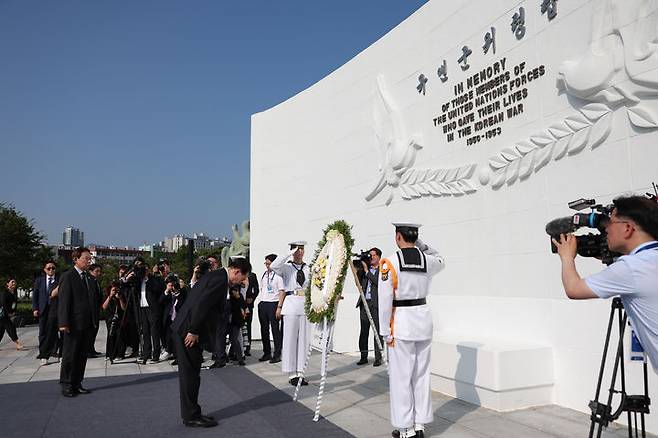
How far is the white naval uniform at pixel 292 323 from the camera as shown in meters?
6.78

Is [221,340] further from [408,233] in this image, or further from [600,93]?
[600,93]

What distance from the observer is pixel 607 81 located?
483 centimetres

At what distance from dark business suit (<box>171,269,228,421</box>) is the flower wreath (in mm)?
1152

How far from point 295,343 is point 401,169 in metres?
3.23

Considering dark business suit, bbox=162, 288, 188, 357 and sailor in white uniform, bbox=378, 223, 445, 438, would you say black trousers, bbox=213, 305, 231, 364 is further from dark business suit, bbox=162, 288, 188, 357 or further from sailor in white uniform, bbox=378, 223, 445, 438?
sailor in white uniform, bbox=378, 223, 445, 438

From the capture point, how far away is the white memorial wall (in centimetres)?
482

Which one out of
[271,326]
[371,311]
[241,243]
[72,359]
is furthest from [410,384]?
[241,243]

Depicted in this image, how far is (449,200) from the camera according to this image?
7.07 m

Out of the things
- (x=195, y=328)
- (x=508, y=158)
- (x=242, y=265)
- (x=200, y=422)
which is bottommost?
(x=200, y=422)

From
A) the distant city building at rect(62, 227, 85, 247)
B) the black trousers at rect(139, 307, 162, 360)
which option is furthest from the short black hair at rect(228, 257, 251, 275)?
the distant city building at rect(62, 227, 85, 247)

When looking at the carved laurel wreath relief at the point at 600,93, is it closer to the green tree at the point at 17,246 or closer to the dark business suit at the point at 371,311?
the dark business suit at the point at 371,311

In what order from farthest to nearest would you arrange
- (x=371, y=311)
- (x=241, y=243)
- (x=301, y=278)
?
1. (x=241, y=243)
2. (x=371, y=311)
3. (x=301, y=278)

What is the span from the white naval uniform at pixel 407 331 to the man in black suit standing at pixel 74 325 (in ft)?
12.9

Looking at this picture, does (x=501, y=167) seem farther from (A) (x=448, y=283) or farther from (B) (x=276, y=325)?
(B) (x=276, y=325)
